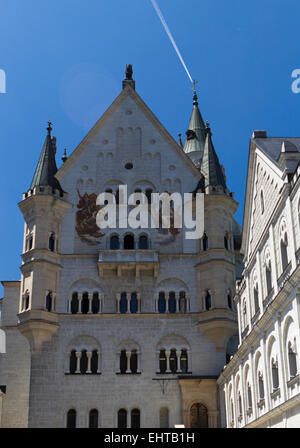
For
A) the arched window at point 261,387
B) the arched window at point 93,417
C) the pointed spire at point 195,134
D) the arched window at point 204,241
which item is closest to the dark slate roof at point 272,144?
the arched window at point 261,387

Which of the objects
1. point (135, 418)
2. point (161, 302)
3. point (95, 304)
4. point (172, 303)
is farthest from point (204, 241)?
point (135, 418)

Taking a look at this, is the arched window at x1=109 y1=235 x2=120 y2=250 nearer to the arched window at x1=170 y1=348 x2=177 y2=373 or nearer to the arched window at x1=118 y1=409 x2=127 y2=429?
the arched window at x1=170 y1=348 x2=177 y2=373

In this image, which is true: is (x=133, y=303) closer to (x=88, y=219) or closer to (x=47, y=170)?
(x=88, y=219)

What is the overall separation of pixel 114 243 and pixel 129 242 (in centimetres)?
120

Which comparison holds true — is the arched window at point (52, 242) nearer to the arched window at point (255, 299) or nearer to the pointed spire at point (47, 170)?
the pointed spire at point (47, 170)

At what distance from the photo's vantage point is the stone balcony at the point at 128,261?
47.4m

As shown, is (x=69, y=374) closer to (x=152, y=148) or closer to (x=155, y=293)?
(x=155, y=293)

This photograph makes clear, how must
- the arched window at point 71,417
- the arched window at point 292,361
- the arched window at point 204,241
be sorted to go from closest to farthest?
the arched window at point 292,361, the arched window at point 71,417, the arched window at point 204,241

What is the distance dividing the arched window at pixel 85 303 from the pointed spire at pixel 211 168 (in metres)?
12.9

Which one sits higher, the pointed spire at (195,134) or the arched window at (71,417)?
the pointed spire at (195,134)

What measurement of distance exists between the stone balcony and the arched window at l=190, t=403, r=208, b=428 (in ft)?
33.5

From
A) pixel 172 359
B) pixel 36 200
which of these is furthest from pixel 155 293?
pixel 36 200

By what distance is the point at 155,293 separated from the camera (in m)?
47.7

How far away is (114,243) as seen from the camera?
49500mm
